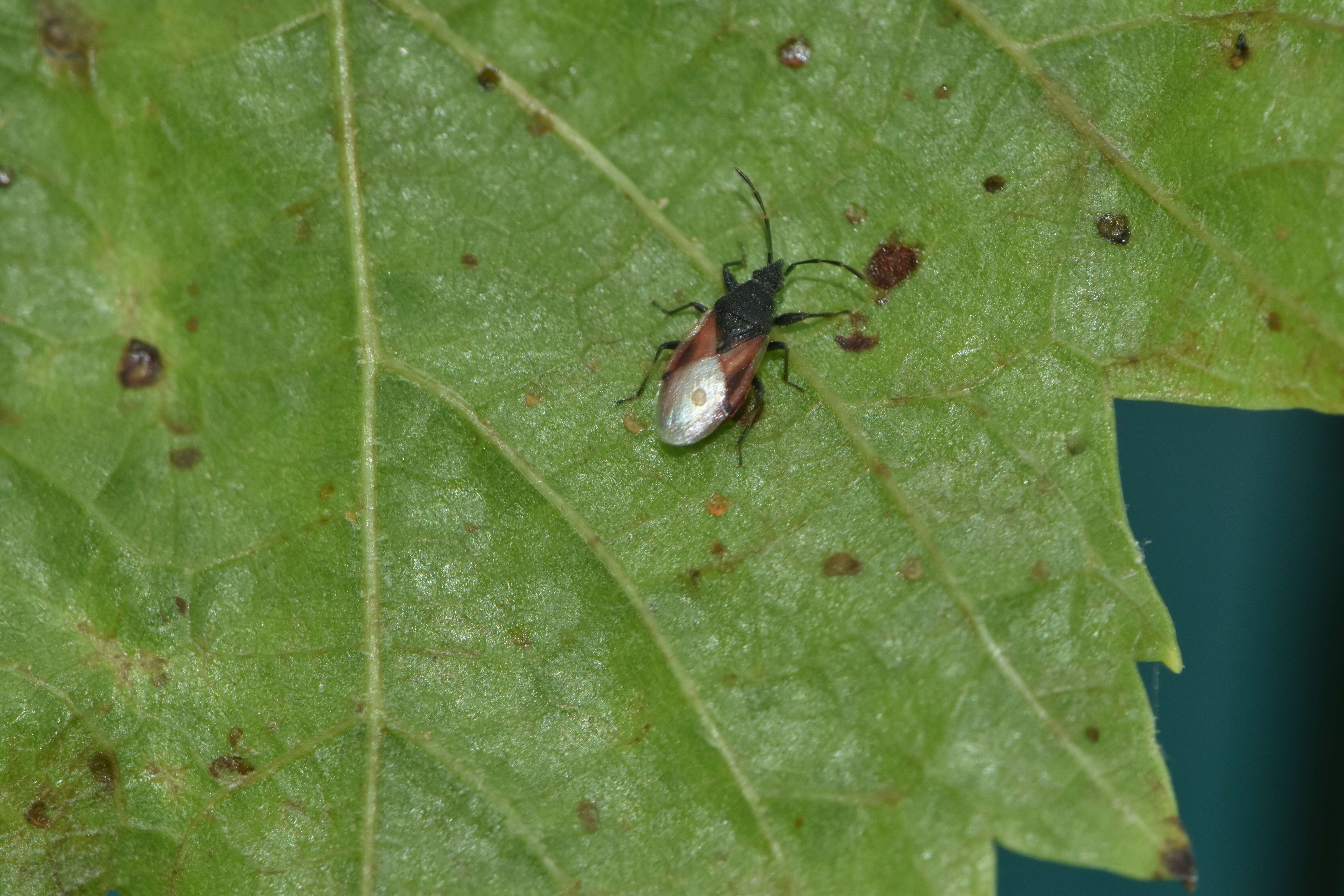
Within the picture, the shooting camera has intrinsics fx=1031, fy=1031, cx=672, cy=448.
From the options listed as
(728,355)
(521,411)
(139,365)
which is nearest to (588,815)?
(521,411)

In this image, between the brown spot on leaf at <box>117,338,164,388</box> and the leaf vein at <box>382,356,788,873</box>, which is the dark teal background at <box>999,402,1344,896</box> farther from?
the brown spot on leaf at <box>117,338,164,388</box>

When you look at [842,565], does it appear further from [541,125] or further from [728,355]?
[541,125]

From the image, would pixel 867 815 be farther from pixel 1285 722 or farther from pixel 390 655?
pixel 1285 722

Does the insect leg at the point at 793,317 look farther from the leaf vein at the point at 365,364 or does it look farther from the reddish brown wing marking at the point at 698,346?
the leaf vein at the point at 365,364

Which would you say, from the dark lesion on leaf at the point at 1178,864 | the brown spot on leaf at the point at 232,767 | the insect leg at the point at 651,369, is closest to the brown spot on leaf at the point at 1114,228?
the insect leg at the point at 651,369

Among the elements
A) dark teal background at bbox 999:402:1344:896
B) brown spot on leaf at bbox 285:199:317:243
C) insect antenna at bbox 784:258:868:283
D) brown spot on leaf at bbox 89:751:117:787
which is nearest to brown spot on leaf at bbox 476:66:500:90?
brown spot on leaf at bbox 285:199:317:243
